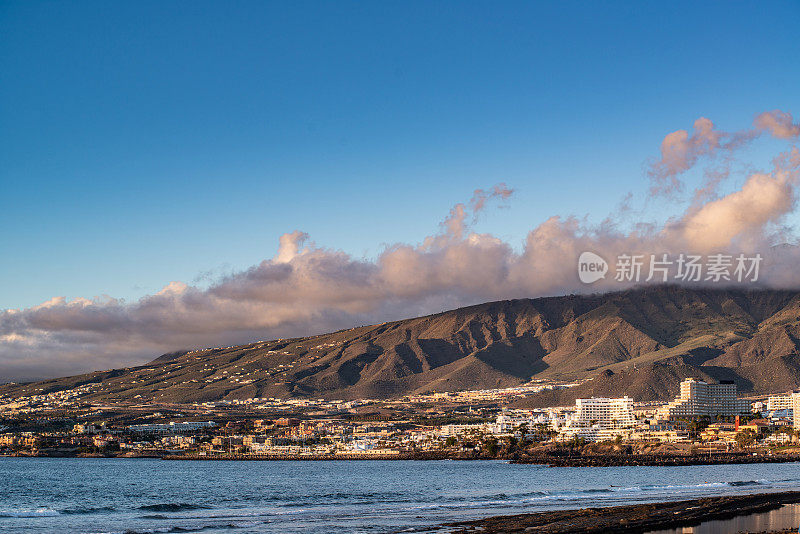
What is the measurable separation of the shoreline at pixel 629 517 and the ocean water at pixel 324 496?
434 centimetres

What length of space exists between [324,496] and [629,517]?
36.7m

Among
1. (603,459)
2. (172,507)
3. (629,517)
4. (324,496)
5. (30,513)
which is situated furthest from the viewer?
(603,459)

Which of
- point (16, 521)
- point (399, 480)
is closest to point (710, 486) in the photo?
point (399, 480)

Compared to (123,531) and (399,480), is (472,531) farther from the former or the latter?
(399,480)

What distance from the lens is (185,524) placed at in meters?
63.2

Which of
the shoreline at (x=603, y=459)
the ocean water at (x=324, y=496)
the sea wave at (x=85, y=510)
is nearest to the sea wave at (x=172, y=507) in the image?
the ocean water at (x=324, y=496)

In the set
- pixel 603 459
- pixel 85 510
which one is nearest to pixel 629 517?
pixel 85 510

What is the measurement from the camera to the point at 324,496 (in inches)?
3433

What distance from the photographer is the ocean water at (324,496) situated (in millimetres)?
63594

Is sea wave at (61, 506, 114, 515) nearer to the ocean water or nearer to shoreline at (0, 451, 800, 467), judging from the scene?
the ocean water

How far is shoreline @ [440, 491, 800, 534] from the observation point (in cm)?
5353

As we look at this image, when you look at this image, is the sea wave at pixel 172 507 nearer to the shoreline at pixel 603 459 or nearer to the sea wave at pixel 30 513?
the sea wave at pixel 30 513

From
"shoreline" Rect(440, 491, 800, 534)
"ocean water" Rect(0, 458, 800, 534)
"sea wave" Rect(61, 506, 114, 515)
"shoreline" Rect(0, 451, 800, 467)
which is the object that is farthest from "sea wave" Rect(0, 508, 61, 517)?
"shoreline" Rect(0, 451, 800, 467)

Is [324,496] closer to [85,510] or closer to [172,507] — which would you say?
[172,507]
